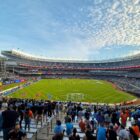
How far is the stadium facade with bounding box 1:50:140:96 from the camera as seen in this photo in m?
148

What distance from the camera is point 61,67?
555ft

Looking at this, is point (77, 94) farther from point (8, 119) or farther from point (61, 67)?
point (61, 67)

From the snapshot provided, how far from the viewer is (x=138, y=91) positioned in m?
65.0

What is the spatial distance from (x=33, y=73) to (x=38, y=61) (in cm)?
1839

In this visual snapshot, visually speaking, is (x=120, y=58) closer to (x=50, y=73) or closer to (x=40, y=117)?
(x=50, y=73)

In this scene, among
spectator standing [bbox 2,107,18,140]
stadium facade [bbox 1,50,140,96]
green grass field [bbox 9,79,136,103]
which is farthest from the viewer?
stadium facade [bbox 1,50,140,96]

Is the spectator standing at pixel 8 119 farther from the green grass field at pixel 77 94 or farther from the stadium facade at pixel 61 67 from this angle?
the stadium facade at pixel 61 67

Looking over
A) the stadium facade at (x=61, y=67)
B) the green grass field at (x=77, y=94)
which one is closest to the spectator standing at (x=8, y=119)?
the green grass field at (x=77, y=94)

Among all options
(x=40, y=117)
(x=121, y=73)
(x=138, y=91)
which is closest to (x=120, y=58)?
(x=121, y=73)

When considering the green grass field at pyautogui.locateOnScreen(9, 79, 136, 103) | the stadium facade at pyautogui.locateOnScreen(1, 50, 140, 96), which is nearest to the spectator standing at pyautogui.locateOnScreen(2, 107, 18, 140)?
the green grass field at pyautogui.locateOnScreen(9, 79, 136, 103)

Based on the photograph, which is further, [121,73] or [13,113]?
[121,73]

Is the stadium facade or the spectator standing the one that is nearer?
the spectator standing

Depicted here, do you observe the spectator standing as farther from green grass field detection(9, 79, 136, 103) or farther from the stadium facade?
the stadium facade

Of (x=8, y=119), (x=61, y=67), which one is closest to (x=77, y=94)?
(x=8, y=119)
